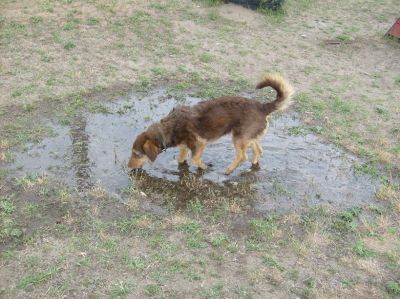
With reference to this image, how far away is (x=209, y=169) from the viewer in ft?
22.1

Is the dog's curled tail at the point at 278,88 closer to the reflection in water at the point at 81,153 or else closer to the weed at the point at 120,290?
the reflection in water at the point at 81,153

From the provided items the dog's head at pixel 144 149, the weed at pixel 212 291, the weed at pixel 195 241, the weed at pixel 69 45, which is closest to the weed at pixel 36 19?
the weed at pixel 69 45

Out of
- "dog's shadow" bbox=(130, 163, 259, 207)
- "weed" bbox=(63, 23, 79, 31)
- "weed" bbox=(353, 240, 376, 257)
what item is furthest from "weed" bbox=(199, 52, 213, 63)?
"weed" bbox=(353, 240, 376, 257)

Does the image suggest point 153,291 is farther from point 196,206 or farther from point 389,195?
point 389,195

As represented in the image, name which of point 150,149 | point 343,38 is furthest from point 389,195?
point 343,38

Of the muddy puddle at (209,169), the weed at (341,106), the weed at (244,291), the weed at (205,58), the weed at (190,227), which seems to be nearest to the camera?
the weed at (244,291)

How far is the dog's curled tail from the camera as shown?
19.9 feet

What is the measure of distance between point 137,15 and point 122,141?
5.43 m

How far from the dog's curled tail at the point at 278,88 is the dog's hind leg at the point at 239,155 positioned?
552 mm

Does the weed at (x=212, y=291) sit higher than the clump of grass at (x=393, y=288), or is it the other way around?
the clump of grass at (x=393, y=288)

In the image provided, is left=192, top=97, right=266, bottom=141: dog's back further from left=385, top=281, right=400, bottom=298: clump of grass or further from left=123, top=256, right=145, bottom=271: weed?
left=385, top=281, right=400, bottom=298: clump of grass

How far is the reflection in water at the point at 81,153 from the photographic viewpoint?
20.1 ft

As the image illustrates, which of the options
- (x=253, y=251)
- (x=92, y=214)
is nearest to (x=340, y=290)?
(x=253, y=251)

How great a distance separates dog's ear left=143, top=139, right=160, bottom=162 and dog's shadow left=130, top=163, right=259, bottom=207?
13.5 inches
